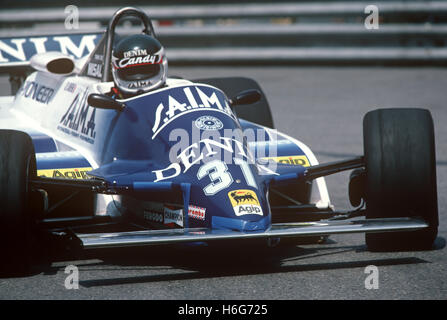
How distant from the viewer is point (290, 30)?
16.3 meters

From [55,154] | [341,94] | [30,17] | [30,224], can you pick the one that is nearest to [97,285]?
[30,224]

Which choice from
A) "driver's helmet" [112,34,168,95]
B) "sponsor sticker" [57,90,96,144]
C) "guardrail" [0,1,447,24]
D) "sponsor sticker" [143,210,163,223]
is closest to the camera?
"sponsor sticker" [143,210,163,223]

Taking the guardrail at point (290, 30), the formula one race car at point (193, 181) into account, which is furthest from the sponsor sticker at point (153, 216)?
the guardrail at point (290, 30)

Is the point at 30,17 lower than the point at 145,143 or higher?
higher

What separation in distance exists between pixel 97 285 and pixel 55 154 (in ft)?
4.88

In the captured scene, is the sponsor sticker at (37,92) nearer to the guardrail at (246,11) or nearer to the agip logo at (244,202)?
the agip logo at (244,202)

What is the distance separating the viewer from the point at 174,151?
5.41m

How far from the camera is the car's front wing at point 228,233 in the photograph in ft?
14.9

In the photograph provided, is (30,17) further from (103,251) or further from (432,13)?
(103,251)

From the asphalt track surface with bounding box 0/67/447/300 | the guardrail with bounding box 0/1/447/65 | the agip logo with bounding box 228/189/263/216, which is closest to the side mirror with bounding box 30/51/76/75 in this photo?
the asphalt track surface with bounding box 0/67/447/300

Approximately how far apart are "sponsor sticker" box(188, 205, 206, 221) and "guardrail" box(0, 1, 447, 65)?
35.9ft

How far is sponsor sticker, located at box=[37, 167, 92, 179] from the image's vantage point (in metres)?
5.82

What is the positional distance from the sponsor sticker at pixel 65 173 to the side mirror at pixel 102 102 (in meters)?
0.43

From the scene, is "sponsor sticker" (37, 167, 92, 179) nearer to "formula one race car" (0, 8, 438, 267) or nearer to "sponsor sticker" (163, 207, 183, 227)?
"formula one race car" (0, 8, 438, 267)
